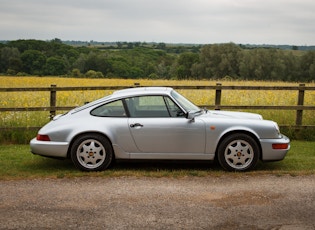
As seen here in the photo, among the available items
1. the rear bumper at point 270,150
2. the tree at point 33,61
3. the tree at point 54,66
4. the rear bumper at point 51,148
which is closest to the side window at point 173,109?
the rear bumper at point 270,150

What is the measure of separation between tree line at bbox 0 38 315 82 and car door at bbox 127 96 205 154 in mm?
44008

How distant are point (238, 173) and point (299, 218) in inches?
88.8

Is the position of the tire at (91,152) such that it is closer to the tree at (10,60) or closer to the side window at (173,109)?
the side window at (173,109)

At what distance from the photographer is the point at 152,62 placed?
65.3 meters

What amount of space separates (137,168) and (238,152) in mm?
1770

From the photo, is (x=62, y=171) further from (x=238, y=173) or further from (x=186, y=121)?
(x=238, y=173)

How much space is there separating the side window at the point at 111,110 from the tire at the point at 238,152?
178 cm

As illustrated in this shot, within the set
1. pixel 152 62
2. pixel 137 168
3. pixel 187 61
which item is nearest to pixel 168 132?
pixel 137 168

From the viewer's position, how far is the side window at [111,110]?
7848mm

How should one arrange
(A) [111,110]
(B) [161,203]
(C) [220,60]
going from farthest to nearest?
1. (C) [220,60]
2. (A) [111,110]
3. (B) [161,203]

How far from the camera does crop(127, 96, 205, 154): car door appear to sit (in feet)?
25.1

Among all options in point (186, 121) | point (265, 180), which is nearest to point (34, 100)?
point (186, 121)

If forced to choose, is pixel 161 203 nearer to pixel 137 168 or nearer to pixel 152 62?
pixel 137 168

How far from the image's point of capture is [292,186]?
268 inches
